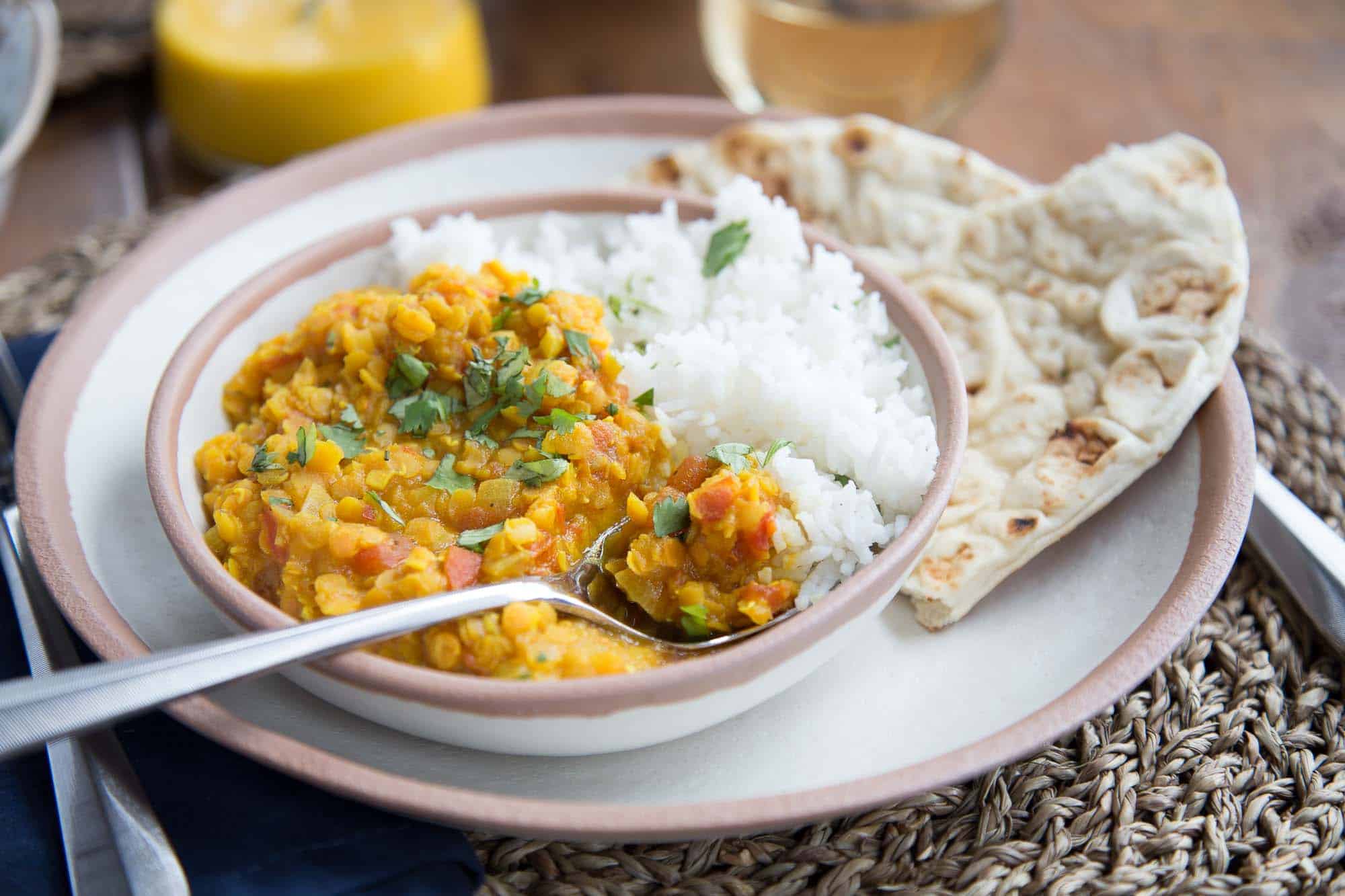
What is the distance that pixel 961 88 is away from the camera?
4.64 meters

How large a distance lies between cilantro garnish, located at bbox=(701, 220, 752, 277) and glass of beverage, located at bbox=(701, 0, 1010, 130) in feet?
5.93

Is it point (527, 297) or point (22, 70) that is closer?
point (527, 297)

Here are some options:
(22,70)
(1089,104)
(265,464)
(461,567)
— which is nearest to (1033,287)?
(461,567)

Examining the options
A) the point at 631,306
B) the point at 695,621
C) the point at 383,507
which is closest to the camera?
the point at 695,621

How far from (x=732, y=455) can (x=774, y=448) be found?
11 cm

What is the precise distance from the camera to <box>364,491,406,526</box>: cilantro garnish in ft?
7.99

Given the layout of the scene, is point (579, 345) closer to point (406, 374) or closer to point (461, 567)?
point (406, 374)

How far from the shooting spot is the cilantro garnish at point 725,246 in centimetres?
303

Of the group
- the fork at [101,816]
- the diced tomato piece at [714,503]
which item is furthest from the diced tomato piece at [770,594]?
the fork at [101,816]

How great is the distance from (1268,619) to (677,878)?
5.00ft

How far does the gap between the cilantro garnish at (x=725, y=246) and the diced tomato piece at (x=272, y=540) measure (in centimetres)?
128

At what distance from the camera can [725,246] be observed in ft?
9.98

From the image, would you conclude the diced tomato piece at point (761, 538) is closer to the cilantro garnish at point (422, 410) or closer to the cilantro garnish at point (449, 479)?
the cilantro garnish at point (449, 479)

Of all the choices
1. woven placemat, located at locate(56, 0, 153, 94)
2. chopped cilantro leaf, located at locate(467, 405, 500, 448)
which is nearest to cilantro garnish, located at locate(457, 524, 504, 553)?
chopped cilantro leaf, located at locate(467, 405, 500, 448)
